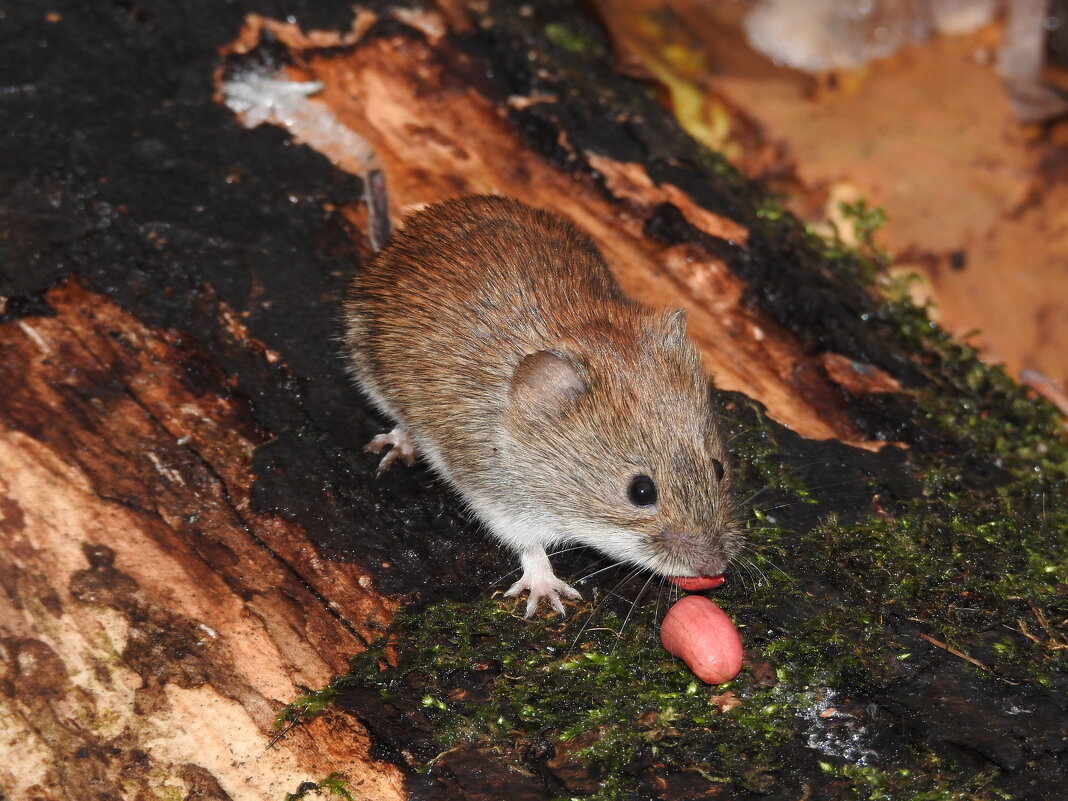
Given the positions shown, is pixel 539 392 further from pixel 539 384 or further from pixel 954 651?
pixel 954 651

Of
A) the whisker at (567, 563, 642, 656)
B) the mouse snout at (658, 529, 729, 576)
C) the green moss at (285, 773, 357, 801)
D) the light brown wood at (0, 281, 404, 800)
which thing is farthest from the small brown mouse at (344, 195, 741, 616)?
the green moss at (285, 773, 357, 801)

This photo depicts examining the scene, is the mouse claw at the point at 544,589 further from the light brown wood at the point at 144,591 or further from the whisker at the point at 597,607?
the light brown wood at the point at 144,591

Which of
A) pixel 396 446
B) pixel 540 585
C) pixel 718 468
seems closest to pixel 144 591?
pixel 396 446

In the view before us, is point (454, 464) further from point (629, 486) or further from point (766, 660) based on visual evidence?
point (766, 660)

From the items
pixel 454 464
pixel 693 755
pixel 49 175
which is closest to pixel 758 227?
pixel 454 464

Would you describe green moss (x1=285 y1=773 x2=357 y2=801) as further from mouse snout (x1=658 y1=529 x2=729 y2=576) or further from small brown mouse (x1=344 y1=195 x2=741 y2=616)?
mouse snout (x1=658 y1=529 x2=729 y2=576)

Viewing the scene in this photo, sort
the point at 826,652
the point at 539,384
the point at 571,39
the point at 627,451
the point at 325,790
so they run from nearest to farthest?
the point at 325,790 → the point at 826,652 → the point at 627,451 → the point at 539,384 → the point at 571,39
